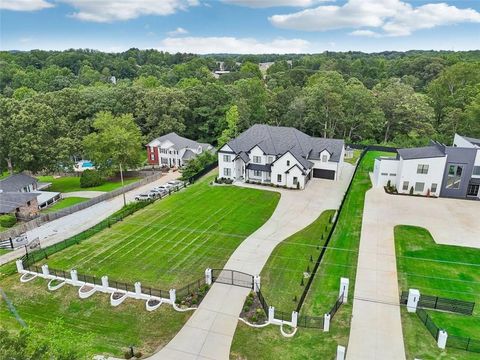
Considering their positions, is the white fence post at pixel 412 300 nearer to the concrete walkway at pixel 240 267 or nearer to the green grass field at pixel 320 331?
the green grass field at pixel 320 331

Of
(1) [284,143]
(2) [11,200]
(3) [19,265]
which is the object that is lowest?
(3) [19,265]

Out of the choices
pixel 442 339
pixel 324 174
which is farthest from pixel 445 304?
pixel 324 174

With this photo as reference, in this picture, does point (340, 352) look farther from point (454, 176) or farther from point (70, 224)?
point (454, 176)

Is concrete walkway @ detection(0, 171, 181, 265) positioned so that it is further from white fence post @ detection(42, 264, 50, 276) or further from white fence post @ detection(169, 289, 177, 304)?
white fence post @ detection(169, 289, 177, 304)

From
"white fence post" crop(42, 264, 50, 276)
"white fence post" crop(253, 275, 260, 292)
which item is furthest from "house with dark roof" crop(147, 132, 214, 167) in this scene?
"white fence post" crop(253, 275, 260, 292)

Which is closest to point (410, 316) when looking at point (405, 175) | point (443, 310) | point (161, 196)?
point (443, 310)

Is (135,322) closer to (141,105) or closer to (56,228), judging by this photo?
(56,228)

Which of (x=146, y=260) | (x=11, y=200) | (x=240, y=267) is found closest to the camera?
(x=240, y=267)

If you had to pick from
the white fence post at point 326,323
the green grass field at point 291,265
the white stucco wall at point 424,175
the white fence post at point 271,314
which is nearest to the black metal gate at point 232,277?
the green grass field at point 291,265
